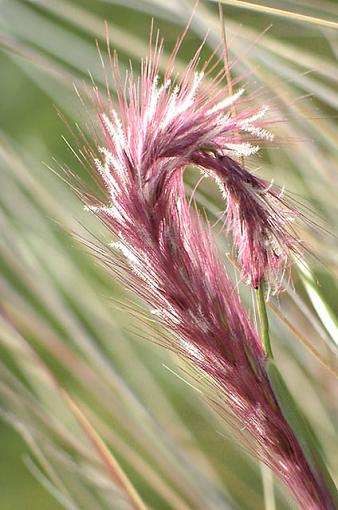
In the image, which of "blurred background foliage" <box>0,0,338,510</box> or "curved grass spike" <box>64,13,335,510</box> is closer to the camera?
"curved grass spike" <box>64,13,335,510</box>

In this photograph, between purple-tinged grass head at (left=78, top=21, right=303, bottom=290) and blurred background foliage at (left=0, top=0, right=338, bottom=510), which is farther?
blurred background foliage at (left=0, top=0, right=338, bottom=510)

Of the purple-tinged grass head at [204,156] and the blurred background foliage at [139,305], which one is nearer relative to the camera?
the purple-tinged grass head at [204,156]

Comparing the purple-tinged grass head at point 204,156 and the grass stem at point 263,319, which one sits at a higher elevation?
the purple-tinged grass head at point 204,156

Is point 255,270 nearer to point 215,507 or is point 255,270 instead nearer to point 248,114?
point 248,114

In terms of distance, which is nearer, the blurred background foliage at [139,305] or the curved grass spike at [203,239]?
the curved grass spike at [203,239]

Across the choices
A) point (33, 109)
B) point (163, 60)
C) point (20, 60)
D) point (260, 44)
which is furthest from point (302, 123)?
point (33, 109)

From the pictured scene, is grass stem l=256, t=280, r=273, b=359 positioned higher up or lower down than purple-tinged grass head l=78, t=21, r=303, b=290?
lower down

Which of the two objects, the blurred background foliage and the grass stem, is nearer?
the grass stem
